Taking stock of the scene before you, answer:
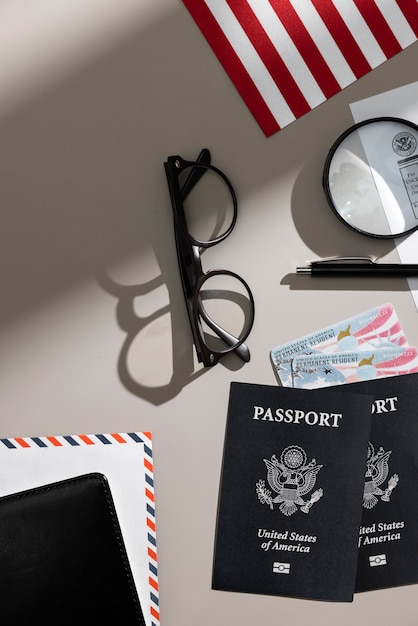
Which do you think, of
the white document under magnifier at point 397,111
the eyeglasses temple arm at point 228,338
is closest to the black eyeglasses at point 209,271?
the eyeglasses temple arm at point 228,338

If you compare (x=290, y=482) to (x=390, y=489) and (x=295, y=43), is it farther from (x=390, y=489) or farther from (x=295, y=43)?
(x=295, y=43)

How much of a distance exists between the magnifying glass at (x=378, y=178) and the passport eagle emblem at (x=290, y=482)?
1.07ft

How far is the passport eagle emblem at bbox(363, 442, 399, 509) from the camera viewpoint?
0.99 m

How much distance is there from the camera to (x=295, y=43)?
1.00 meters

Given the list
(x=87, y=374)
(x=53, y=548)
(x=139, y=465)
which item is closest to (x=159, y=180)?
(x=87, y=374)

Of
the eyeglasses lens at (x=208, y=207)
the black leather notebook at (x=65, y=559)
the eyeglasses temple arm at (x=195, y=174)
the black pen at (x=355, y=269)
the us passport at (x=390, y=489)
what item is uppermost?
the eyeglasses temple arm at (x=195, y=174)

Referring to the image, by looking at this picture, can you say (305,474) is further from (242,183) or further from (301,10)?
(301,10)

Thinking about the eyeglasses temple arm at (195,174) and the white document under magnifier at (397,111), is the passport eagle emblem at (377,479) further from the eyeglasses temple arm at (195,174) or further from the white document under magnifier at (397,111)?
the eyeglasses temple arm at (195,174)

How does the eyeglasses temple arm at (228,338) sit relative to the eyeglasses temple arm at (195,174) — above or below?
below

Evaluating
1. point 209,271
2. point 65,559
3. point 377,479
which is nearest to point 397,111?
point 209,271

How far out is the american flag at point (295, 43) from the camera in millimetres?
999

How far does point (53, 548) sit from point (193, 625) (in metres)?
0.22

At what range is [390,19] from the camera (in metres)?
1.01

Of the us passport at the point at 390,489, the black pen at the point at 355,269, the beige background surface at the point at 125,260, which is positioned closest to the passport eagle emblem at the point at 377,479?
the us passport at the point at 390,489
